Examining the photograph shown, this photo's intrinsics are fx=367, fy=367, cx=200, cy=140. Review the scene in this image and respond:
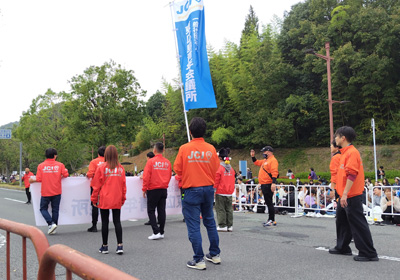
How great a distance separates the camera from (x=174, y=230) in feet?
28.4

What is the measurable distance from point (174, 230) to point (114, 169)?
3166mm

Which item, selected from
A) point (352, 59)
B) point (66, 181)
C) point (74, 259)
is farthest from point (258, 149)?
point (74, 259)

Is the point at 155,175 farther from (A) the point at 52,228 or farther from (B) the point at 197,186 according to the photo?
(A) the point at 52,228

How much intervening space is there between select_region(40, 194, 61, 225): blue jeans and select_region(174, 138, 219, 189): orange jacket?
401 cm

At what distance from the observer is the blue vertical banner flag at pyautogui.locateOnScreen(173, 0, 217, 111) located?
35.6ft

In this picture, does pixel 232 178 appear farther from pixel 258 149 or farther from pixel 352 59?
pixel 258 149

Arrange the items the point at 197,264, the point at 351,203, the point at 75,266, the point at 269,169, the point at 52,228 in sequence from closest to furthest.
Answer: the point at 75,266, the point at 197,264, the point at 351,203, the point at 52,228, the point at 269,169

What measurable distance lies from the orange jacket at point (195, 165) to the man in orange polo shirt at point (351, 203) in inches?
80.5

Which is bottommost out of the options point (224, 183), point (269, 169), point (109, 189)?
point (224, 183)

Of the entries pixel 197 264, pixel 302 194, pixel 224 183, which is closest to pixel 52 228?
pixel 224 183

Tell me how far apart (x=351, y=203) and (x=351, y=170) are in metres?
0.54

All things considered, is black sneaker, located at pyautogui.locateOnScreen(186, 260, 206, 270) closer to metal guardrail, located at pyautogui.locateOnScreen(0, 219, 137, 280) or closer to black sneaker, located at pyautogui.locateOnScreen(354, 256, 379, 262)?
black sneaker, located at pyautogui.locateOnScreen(354, 256, 379, 262)

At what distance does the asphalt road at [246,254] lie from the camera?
15.5 ft

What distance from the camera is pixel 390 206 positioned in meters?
10.3
